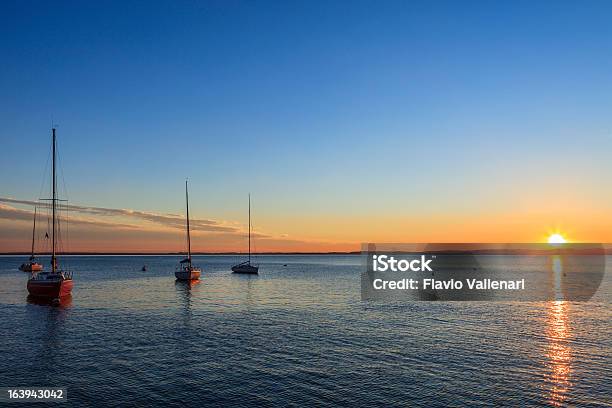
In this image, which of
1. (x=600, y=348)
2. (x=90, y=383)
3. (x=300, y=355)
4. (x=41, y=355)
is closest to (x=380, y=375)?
(x=300, y=355)

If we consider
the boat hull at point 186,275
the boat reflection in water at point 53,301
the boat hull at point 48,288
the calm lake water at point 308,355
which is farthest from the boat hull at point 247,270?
the calm lake water at point 308,355

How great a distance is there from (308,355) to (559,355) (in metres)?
22.1

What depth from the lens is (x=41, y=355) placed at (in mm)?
37188

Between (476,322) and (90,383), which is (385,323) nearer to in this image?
(476,322)

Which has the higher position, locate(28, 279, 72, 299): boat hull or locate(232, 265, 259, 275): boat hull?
locate(28, 279, 72, 299): boat hull

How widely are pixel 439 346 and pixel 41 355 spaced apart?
34.9 m

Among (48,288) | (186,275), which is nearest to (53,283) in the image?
(48,288)

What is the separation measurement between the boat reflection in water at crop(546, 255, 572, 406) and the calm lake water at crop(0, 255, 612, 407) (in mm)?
149

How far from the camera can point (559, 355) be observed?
39.2m

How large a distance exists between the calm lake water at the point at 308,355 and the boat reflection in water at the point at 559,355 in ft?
0.49

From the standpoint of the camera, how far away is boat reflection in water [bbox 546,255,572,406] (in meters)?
29.5

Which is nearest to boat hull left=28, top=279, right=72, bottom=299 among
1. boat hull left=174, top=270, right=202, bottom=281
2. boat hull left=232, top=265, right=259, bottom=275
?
boat hull left=174, top=270, right=202, bottom=281

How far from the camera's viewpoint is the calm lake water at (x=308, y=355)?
28.6 metres

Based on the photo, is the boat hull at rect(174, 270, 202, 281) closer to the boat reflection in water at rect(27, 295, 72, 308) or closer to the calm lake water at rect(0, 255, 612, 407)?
the boat reflection in water at rect(27, 295, 72, 308)
